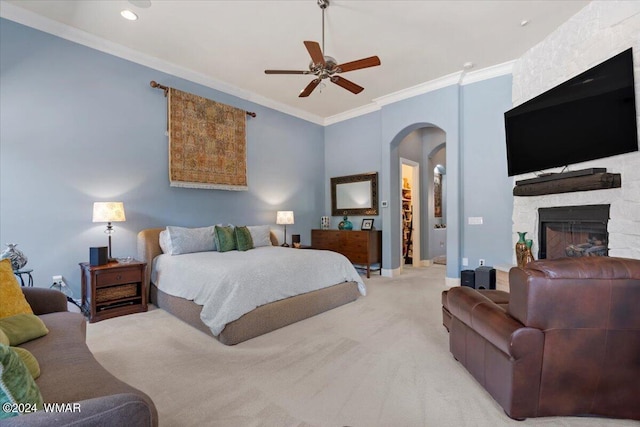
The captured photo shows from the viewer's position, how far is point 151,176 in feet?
13.3

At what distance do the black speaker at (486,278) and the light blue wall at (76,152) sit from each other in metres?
3.95

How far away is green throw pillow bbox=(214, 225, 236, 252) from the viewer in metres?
4.05

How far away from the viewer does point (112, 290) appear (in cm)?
329

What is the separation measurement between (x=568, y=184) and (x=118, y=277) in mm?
4989

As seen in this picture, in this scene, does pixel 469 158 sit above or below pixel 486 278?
above

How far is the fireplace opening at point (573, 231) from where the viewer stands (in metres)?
2.93

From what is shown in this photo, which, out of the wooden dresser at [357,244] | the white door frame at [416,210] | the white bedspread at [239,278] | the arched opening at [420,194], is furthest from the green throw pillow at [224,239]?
the white door frame at [416,210]

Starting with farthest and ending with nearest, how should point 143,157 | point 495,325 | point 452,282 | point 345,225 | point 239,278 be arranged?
point 345,225 < point 452,282 < point 143,157 < point 239,278 < point 495,325

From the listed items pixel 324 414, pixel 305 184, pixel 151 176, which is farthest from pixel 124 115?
pixel 324 414

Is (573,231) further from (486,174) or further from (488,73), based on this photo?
(488,73)

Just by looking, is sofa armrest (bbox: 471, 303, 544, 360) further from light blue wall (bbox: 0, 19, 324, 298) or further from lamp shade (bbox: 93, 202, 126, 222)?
light blue wall (bbox: 0, 19, 324, 298)

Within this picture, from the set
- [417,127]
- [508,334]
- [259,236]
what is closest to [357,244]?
[259,236]

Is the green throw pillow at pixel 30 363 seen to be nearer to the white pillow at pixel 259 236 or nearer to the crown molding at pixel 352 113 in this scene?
the white pillow at pixel 259 236

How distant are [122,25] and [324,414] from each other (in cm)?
429
